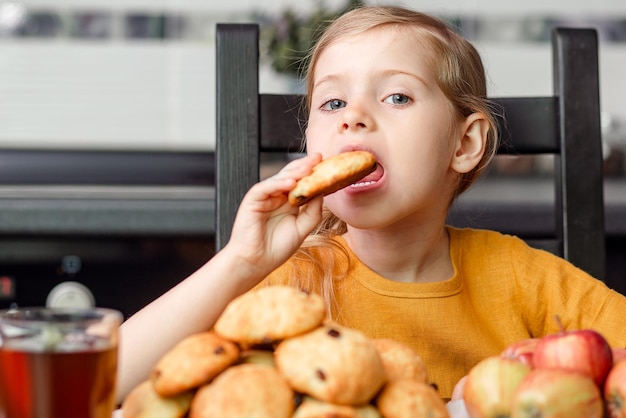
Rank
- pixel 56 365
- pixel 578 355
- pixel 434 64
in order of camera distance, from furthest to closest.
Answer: pixel 434 64 → pixel 578 355 → pixel 56 365

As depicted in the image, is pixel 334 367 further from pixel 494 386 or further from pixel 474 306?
pixel 474 306

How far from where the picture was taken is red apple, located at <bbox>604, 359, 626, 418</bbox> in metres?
0.62

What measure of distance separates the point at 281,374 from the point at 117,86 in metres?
2.25

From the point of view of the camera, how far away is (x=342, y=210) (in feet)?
3.84

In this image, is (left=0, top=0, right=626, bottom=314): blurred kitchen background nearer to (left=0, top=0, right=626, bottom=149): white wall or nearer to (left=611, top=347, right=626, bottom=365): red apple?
(left=0, top=0, right=626, bottom=149): white wall

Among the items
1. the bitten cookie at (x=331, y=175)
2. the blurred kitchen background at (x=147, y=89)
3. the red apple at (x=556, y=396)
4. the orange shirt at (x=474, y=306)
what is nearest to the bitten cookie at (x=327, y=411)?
the red apple at (x=556, y=396)

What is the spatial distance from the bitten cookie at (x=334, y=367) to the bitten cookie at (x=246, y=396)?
0.04 feet

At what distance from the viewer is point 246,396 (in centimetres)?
53

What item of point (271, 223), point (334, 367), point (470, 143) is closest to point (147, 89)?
point (470, 143)

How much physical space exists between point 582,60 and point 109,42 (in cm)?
173

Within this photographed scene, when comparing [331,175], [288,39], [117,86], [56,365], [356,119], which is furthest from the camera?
[117,86]

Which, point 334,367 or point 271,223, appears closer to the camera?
point 334,367

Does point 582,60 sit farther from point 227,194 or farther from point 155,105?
point 155,105

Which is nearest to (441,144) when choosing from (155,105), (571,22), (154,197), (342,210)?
(342,210)
